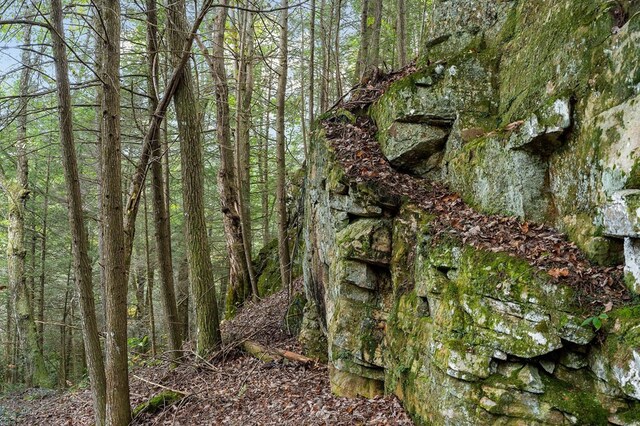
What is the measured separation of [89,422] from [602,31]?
9.50m

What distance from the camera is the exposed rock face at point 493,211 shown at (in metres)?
3.52

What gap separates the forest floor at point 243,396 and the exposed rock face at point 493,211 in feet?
1.50

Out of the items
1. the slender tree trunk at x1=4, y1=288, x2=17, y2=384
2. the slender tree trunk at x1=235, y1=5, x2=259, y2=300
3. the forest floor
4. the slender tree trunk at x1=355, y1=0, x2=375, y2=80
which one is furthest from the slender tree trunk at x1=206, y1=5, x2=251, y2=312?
the slender tree trunk at x1=4, y1=288, x2=17, y2=384

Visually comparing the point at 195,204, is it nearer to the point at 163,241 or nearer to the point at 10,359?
the point at 163,241

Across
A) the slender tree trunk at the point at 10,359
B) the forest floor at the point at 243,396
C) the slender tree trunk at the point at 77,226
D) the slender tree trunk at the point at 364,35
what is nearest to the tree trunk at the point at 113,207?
the slender tree trunk at the point at 77,226

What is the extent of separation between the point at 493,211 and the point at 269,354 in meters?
4.69

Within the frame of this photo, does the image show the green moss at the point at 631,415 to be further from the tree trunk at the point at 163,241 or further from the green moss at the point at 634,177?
the tree trunk at the point at 163,241

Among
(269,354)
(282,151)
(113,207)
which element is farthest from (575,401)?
(282,151)

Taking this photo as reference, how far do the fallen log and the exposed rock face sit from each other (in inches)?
25.9

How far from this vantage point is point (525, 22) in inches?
220

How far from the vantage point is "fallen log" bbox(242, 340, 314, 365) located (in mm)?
6836

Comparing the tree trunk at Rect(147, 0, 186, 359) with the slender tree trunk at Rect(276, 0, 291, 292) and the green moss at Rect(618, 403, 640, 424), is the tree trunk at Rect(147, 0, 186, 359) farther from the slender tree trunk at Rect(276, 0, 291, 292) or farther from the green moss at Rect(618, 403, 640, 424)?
the green moss at Rect(618, 403, 640, 424)

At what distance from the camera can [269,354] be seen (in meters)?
7.23

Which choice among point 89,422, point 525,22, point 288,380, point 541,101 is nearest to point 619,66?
point 541,101
